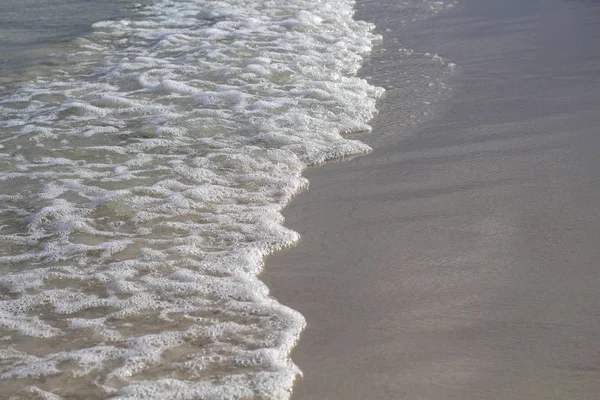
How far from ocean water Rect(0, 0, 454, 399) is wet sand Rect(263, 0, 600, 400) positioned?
7.3 inches

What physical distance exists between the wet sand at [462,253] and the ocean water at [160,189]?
0.19 meters

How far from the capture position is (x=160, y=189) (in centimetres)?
438

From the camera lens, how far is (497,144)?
4688 millimetres

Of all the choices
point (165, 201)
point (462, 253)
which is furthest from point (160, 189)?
point (462, 253)

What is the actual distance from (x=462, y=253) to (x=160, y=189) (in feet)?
6.14

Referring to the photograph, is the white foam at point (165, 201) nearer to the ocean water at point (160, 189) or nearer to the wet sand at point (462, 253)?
the ocean water at point (160, 189)

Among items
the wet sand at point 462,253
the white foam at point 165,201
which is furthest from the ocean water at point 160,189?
the wet sand at point 462,253

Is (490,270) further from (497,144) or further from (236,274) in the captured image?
(497,144)

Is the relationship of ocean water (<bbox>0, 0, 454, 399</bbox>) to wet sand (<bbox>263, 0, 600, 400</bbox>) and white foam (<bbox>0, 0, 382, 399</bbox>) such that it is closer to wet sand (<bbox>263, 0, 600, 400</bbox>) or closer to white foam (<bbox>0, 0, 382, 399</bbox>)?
white foam (<bbox>0, 0, 382, 399</bbox>)

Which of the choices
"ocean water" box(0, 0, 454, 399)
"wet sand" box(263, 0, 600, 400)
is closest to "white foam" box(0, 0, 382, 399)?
"ocean water" box(0, 0, 454, 399)

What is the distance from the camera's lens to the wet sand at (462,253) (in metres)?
2.71

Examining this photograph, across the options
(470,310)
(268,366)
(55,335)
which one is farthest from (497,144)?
(55,335)

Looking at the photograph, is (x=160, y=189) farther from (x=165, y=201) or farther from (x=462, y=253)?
(x=462, y=253)

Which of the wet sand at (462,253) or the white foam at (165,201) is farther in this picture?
the white foam at (165,201)
